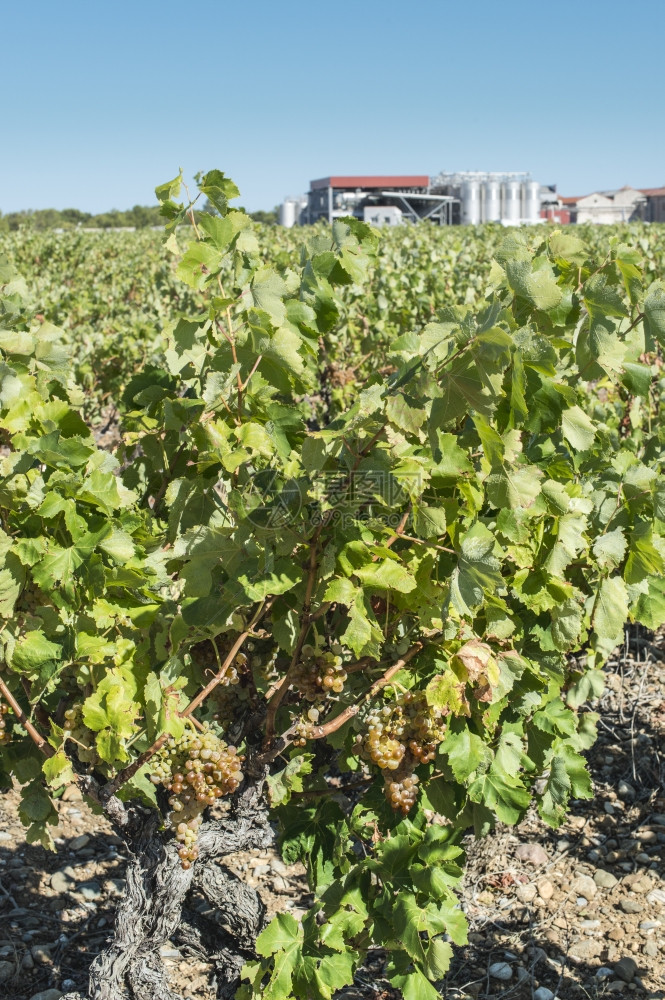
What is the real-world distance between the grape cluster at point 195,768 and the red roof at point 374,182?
195ft

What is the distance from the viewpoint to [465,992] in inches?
110

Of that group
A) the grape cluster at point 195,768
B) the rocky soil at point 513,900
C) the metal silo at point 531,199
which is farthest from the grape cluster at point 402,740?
the metal silo at point 531,199

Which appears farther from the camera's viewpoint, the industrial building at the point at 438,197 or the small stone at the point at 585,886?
the industrial building at the point at 438,197

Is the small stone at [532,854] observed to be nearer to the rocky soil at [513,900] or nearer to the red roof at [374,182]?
the rocky soil at [513,900]

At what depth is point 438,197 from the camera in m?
52.7

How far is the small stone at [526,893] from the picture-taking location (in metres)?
3.29

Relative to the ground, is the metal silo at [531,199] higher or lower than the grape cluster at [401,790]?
higher

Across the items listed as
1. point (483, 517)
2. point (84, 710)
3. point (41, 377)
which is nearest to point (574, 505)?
point (483, 517)

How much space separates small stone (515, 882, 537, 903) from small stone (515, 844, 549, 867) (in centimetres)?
14

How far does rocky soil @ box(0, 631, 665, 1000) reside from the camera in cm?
283

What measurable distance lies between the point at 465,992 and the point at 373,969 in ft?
1.01

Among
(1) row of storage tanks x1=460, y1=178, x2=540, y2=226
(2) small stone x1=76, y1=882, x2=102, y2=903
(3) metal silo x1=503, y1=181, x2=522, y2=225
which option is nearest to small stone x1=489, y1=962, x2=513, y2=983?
(2) small stone x1=76, y1=882, x2=102, y2=903

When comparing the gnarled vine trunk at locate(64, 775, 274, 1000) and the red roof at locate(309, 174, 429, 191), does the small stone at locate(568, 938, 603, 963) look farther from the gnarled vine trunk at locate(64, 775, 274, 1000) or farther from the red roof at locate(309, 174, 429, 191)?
the red roof at locate(309, 174, 429, 191)

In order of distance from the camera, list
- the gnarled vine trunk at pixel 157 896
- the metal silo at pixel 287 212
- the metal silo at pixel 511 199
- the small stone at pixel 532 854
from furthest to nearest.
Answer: the metal silo at pixel 287 212
the metal silo at pixel 511 199
the small stone at pixel 532 854
the gnarled vine trunk at pixel 157 896
